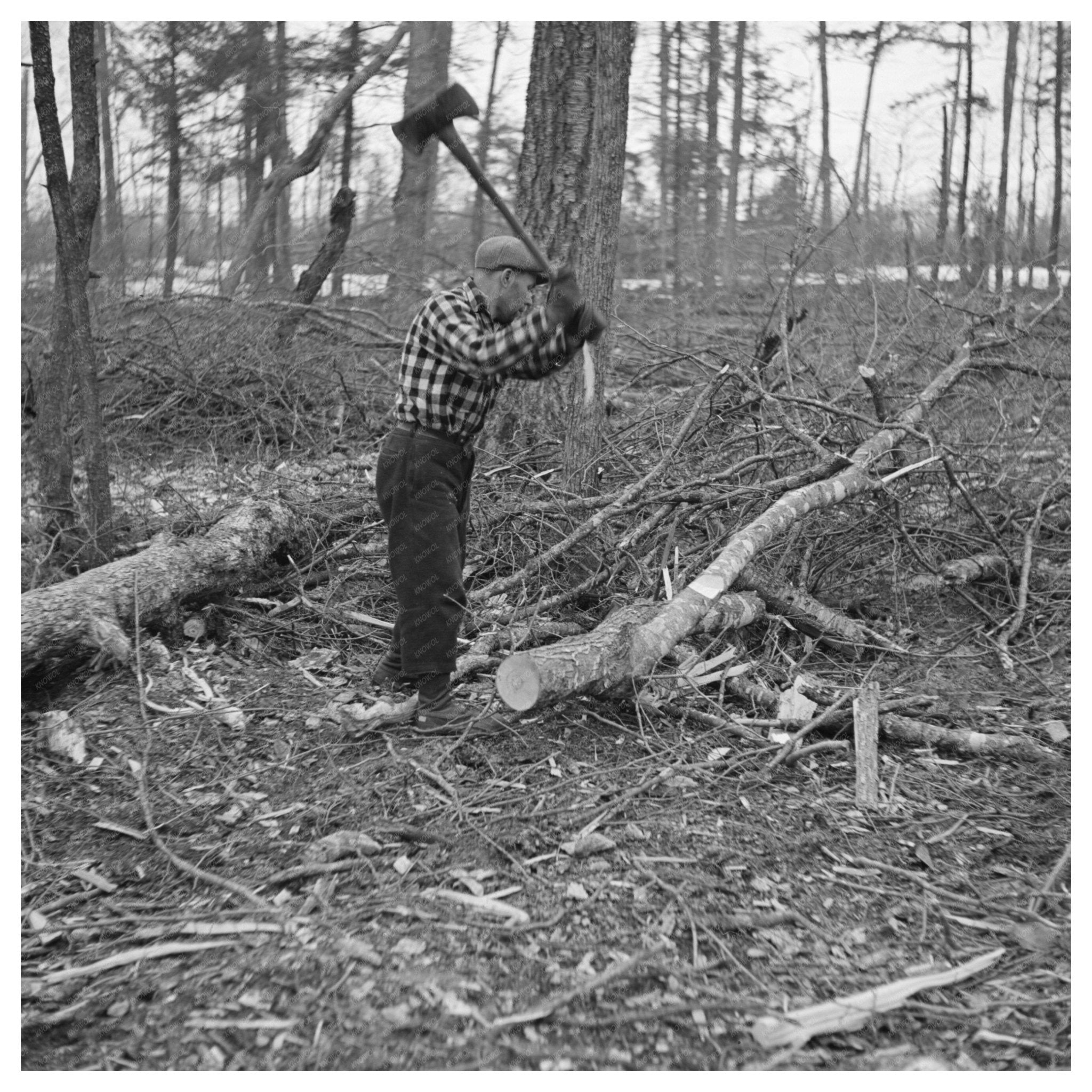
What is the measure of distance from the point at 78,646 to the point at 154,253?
19.0 feet

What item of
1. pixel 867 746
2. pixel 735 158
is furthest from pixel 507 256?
pixel 735 158

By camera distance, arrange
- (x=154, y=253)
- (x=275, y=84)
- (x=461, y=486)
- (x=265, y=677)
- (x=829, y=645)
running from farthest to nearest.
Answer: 1. (x=275, y=84)
2. (x=154, y=253)
3. (x=829, y=645)
4. (x=265, y=677)
5. (x=461, y=486)

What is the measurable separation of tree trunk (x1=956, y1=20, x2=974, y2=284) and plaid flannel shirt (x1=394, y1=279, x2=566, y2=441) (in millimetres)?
7420

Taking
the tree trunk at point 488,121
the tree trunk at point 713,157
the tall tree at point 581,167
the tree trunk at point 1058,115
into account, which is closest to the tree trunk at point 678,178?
the tree trunk at point 713,157

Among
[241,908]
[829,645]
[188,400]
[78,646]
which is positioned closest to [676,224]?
[188,400]

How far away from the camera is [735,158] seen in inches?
627

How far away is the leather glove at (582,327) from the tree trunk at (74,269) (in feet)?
9.19

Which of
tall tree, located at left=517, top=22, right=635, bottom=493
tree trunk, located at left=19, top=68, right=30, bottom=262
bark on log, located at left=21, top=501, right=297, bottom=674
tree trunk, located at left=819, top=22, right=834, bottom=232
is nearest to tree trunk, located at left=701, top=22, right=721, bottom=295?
tree trunk, located at left=819, top=22, right=834, bottom=232

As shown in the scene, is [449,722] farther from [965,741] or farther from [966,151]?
[966,151]

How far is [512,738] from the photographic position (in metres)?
3.47

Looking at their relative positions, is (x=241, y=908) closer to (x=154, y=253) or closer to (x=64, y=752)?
(x=64, y=752)

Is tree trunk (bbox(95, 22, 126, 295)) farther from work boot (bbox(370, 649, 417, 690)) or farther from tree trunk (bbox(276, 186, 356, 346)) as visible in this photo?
work boot (bbox(370, 649, 417, 690))

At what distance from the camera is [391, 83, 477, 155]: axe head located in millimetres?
3283

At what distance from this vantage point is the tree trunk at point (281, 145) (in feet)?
30.9
